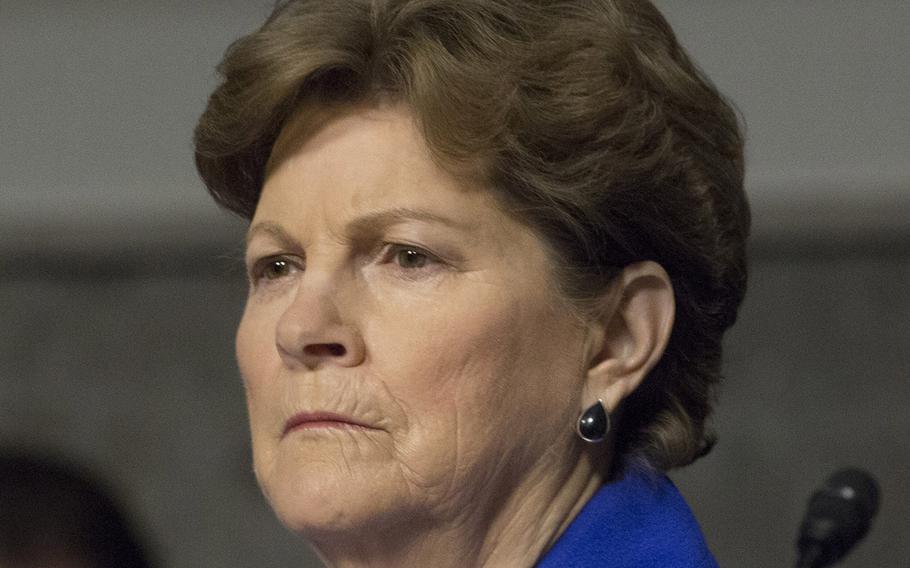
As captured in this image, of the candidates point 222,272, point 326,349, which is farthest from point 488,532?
point 222,272

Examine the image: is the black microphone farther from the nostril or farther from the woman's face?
the nostril

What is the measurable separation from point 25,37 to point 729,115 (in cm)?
307

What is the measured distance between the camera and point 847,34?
4.37 meters

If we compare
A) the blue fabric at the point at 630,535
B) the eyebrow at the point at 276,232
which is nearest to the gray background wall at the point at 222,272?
the blue fabric at the point at 630,535

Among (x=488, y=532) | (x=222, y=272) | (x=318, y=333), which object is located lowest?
(x=222, y=272)

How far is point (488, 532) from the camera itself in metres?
2.03

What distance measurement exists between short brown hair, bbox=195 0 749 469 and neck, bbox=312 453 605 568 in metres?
0.15

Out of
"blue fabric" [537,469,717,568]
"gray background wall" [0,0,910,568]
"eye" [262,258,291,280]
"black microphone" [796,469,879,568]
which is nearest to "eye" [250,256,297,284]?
"eye" [262,258,291,280]

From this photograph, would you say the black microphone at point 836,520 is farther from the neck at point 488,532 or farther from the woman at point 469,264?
the neck at point 488,532

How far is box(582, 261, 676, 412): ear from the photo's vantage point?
2.06 metres

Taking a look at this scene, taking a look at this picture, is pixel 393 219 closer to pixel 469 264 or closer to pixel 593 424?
pixel 469 264

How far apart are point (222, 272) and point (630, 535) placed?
283 cm

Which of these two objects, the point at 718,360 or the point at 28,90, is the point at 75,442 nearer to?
the point at 28,90

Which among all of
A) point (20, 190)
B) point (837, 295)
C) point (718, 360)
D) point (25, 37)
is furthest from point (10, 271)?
point (718, 360)
